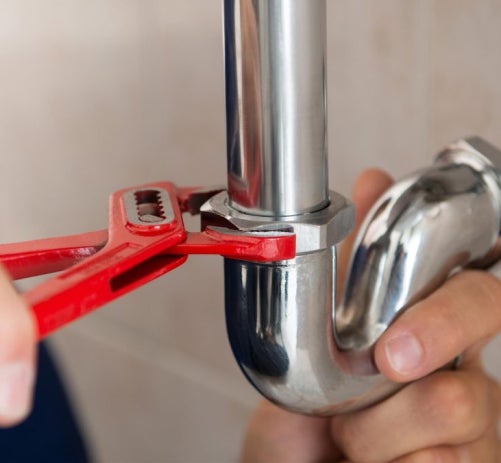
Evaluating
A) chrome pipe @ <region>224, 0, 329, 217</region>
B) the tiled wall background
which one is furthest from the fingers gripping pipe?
the tiled wall background

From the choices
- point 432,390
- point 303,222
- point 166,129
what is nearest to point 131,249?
point 303,222

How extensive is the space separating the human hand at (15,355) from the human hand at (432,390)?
147 mm

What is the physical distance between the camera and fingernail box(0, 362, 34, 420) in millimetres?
184

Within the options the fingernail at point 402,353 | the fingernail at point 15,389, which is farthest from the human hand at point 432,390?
the fingernail at point 15,389

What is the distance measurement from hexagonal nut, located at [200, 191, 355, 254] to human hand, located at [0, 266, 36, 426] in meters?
0.08

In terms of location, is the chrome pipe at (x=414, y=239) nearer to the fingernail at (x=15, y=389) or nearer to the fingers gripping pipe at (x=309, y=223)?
the fingers gripping pipe at (x=309, y=223)

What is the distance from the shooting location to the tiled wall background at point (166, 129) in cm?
43

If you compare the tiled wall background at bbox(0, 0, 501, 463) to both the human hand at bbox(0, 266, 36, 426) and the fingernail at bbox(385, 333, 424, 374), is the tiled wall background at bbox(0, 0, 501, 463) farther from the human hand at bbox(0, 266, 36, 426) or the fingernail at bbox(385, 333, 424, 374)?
the human hand at bbox(0, 266, 36, 426)

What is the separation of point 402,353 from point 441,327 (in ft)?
0.07

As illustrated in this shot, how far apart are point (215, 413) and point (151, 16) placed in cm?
28

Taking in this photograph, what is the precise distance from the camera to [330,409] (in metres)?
0.31

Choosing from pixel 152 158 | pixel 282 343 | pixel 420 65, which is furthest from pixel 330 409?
pixel 152 158

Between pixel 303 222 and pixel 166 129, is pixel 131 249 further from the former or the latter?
pixel 166 129

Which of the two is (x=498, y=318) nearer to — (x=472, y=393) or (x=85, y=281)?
(x=472, y=393)
